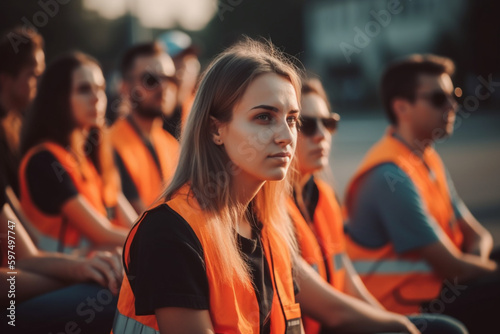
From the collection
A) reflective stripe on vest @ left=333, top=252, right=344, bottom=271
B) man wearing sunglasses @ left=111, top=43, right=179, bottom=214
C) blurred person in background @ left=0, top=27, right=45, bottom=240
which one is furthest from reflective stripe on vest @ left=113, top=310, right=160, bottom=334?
man wearing sunglasses @ left=111, top=43, right=179, bottom=214

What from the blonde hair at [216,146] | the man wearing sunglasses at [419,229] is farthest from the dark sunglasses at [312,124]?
the blonde hair at [216,146]

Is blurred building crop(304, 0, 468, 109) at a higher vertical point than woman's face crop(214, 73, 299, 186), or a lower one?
higher

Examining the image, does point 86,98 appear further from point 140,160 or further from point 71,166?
point 140,160

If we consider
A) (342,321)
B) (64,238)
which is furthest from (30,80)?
(342,321)

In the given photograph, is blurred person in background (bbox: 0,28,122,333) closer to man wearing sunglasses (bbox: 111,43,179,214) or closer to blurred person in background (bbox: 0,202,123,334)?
blurred person in background (bbox: 0,202,123,334)

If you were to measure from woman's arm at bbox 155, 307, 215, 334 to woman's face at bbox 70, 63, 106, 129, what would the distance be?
249 centimetres

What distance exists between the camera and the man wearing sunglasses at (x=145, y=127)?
4836mm

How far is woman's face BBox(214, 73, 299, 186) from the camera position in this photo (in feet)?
7.48

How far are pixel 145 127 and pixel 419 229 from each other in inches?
105

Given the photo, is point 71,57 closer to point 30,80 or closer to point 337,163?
point 30,80

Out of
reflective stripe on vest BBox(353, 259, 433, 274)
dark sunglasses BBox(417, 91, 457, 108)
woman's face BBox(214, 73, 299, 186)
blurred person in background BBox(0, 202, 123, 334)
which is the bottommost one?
blurred person in background BBox(0, 202, 123, 334)

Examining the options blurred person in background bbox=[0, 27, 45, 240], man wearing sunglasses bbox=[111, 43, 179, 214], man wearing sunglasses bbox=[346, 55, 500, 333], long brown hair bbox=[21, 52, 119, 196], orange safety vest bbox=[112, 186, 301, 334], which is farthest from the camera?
man wearing sunglasses bbox=[111, 43, 179, 214]

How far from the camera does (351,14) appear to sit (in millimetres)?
44031

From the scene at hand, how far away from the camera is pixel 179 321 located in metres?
1.97
